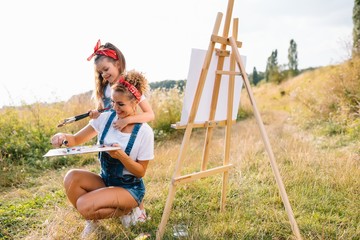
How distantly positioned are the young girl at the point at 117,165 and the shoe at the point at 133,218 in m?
0.05

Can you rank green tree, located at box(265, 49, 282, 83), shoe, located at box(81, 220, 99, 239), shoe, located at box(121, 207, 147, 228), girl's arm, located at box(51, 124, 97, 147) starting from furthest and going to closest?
green tree, located at box(265, 49, 282, 83) → shoe, located at box(121, 207, 147, 228) → girl's arm, located at box(51, 124, 97, 147) → shoe, located at box(81, 220, 99, 239)

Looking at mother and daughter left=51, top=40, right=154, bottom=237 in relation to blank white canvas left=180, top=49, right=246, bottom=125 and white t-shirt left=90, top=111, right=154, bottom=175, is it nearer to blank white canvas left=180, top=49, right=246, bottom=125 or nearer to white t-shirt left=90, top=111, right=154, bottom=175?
white t-shirt left=90, top=111, right=154, bottom=175

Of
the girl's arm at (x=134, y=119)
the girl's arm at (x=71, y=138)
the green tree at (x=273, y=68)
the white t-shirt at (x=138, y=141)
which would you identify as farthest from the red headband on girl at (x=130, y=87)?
the green tree at (x=273, y=68)

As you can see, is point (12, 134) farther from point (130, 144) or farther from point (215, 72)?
point (215, 72)

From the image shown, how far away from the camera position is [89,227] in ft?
8.95

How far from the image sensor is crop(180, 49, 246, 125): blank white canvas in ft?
8.84

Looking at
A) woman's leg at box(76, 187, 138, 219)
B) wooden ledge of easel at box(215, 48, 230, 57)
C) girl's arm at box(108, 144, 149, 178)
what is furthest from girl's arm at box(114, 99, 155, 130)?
wooden ledge of easel at box(215, 48, 230, 57)

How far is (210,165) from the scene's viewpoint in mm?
4812

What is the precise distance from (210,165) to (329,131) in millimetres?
3477

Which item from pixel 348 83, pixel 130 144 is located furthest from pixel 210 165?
pixel 348 83

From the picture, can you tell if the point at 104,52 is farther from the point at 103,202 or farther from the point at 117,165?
the point at 103,202

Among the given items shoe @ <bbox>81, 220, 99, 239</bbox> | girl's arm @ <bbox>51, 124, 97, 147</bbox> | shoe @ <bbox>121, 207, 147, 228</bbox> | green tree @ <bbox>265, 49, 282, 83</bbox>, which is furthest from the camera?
green tree @ <bbox>265, 49, 282, 83</bbox>

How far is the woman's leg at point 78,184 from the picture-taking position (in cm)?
278

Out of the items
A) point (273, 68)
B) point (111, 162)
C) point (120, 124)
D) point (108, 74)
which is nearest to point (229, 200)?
point (111, 162)
